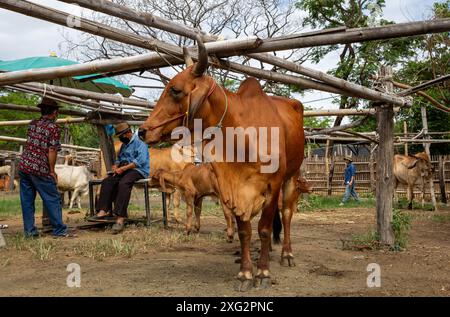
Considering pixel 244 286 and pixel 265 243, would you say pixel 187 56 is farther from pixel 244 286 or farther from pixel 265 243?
pixel 244 286

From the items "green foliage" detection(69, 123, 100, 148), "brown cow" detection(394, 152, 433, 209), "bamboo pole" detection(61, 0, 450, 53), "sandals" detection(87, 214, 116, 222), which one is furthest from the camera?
"green foliage" detection(69, 123, 100, 148)

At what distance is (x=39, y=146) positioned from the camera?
755cm

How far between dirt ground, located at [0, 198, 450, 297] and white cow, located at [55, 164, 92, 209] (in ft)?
20.0

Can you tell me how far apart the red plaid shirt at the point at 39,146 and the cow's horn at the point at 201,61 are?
154 inches

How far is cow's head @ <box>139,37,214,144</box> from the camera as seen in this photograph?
14.8ft

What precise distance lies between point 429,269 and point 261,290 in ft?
7.47

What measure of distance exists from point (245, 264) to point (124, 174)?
4909 millimetres

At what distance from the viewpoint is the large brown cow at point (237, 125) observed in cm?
455

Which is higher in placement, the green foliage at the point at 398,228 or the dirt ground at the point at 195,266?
the green foliage at the point at 398,228

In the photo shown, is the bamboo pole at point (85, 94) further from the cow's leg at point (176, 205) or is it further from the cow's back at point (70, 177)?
the cow's back at point (70, 177)

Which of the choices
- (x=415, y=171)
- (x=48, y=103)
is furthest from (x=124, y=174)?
(x=415, y=171)

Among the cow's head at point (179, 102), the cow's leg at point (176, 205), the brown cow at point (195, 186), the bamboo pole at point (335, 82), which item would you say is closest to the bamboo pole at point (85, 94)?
the brown cow at point (195, 186)

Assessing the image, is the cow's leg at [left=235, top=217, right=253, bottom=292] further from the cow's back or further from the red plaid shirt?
the cow's back

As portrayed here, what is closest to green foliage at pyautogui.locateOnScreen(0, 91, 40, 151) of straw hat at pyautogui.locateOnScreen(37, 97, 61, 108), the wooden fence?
the wooden fence
